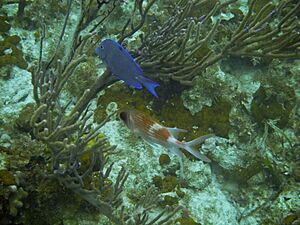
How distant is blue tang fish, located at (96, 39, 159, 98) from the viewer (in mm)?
2607

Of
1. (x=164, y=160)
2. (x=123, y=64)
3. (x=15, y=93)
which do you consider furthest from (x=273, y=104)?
(x=15, y=93)

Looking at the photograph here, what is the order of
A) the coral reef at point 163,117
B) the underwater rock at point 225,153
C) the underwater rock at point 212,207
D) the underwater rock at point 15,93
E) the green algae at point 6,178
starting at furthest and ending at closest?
1. the underwater rock at point 225,153
2. the underwater rock at point 15,93
3. the underwater rock at point 212,207
4. the coral reef at point 163,117
5. the green algae at point 6,178

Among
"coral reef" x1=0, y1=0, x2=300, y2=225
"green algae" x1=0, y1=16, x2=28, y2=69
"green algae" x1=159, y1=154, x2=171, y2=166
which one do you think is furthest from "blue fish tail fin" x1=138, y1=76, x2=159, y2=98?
"green algae" x1=0, y1=16, x2=28, y2=69

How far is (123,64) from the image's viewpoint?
2635 millimetres

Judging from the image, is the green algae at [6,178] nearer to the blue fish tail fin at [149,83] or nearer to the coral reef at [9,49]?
the blue fish tail fin at [149,83]

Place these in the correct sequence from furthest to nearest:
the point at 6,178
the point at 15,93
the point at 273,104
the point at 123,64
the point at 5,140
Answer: the point at 273,104 → the point at 15,93 → the point at 5,140 → the point at 123,64 → the point at 6,178

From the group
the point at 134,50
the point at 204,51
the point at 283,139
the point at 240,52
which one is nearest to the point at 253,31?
the point at 240,52

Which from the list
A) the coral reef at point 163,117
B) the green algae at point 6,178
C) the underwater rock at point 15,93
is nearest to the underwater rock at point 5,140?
the coral reef at point 163,117

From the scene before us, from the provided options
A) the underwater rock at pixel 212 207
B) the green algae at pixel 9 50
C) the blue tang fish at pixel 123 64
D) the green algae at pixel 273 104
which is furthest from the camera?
the green algae at pixel 273 104

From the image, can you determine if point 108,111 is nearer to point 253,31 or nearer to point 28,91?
point 28,91

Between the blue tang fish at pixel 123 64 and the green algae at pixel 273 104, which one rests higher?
the green algae at pixel 273 104

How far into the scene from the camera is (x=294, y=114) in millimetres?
4973

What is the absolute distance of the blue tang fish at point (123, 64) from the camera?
8.55ft

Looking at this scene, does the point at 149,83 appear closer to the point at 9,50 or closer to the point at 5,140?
the point at 5,140
